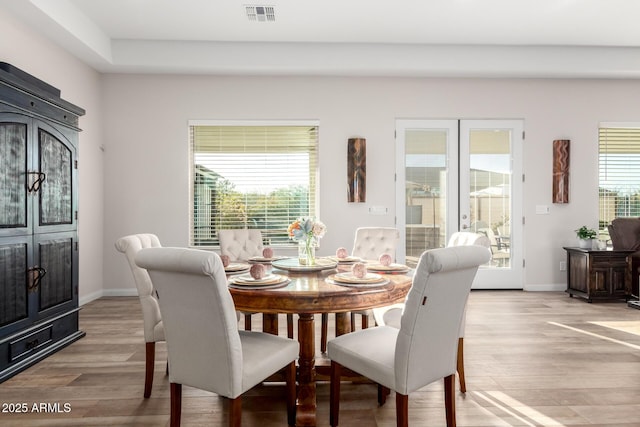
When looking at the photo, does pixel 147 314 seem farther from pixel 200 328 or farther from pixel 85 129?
pixel 85 129

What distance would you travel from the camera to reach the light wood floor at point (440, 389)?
220 cm

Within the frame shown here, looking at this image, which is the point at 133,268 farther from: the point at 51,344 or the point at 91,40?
the point at 91,40

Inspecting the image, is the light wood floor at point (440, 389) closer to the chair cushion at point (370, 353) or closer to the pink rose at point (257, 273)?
the chair cushion at point (370, 353)

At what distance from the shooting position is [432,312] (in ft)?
5.78

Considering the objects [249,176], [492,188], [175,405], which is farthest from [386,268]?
[492,188]

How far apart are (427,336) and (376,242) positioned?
189 cm

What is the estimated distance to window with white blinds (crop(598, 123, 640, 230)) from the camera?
5613 millimetres

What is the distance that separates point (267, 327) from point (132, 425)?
87cm

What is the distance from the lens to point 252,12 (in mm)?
4211

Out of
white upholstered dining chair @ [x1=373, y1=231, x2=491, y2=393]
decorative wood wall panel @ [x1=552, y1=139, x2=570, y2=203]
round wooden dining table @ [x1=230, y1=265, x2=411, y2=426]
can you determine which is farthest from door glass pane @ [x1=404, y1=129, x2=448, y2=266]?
round wooden dining table @ [x1=230, y1=265, x2=411, y2=426]

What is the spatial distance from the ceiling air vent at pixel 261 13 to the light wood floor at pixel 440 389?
3329 millimetres

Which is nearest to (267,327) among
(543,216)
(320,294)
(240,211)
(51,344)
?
(320,294)

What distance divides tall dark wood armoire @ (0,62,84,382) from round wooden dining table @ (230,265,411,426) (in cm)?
187

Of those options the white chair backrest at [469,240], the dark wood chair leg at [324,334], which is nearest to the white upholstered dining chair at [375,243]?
the dark wood chair leg at [324,334]
